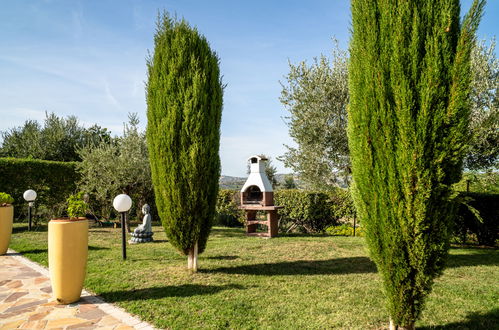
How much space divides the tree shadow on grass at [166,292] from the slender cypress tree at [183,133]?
3.33 feet

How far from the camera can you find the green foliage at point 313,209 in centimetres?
1301

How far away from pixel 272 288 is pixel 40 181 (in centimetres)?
1365

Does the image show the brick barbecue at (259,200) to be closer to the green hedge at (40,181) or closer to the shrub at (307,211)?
the shrub at (307,211)

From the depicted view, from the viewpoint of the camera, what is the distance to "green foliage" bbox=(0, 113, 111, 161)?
21.8m

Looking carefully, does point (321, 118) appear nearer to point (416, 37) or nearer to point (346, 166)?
point (346, 166)

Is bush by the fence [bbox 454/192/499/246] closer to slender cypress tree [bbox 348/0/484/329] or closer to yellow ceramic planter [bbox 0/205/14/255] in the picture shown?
slender cypress tree [bbox 348/0/484/329]

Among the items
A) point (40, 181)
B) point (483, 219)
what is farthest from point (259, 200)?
point (40, 181)

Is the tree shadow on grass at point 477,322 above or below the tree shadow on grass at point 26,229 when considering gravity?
below

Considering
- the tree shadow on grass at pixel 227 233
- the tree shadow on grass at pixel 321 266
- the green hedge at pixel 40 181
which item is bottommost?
the tree shadow on grass at pixel 321 266

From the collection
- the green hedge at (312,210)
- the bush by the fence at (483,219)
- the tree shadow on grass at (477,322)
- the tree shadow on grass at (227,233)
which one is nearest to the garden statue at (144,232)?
the tree shadow on grass at (227,233)

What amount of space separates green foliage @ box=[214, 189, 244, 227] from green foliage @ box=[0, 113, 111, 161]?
483 inches

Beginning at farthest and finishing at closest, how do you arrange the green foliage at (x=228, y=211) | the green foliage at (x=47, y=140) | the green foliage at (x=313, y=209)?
the green foliage at (x=47, y=140), the green foliage at (x=228, y=211), the green foliage at (x=313, y=209)

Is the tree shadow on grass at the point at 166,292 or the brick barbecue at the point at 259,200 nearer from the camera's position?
the tree shadow on grass at the point at 166,292

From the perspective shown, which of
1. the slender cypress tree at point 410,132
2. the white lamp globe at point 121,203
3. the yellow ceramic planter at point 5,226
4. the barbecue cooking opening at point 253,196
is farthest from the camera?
the barbecue cooking opening at point 253,196
